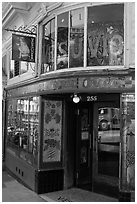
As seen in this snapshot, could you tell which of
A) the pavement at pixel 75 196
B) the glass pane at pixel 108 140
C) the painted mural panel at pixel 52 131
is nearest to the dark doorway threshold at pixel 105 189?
the pavement at pixel 75 196

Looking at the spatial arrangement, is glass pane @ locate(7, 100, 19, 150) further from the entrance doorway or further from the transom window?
the transom window

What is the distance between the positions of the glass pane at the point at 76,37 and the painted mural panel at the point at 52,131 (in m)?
1.65

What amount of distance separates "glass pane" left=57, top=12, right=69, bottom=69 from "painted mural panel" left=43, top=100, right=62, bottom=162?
4.49ft

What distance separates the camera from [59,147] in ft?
25.9

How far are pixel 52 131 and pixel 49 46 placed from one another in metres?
2.57

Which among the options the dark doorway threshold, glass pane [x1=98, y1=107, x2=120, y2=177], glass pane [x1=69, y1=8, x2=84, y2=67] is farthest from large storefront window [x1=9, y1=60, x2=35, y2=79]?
the dark doorway threshold

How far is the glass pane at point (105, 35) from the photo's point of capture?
251 inches

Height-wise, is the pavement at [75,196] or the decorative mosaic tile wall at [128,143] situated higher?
Answer: the decorative mosaic tile wall at [128,143]

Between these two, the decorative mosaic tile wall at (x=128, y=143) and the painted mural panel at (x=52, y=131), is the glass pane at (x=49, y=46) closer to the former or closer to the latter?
the painted mural panel at (x=52, y=131)

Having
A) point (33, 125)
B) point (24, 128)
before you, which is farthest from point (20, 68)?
point (33, 125)

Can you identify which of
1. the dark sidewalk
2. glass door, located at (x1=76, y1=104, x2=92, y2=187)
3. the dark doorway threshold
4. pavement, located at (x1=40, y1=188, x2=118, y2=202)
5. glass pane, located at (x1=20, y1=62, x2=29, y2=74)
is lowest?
the dark sidewalk

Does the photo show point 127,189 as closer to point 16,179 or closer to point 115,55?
point 115,55

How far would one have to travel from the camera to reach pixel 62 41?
7125mm

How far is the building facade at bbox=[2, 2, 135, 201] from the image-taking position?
245 inches
